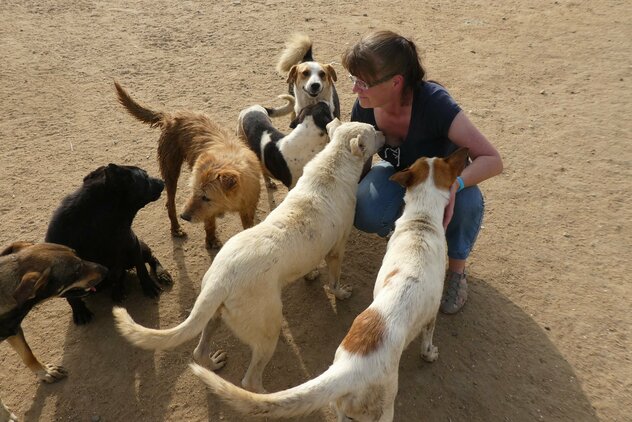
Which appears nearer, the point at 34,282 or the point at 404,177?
the point at 34,282

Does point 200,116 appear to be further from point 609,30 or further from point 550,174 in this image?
point 609,30

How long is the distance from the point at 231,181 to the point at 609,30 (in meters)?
7.41

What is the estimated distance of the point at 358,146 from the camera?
3.47 meters

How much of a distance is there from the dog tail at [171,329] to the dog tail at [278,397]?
1.30 ft

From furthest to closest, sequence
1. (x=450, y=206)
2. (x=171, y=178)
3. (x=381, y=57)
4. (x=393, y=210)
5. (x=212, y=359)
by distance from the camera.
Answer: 1. (x=171, y=178)
2. (x=393, y=210)
3. (x=212, y=359)
4. (x=450, y=206)
5. (x=381, y=57)

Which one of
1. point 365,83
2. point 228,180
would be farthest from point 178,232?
point 365,83

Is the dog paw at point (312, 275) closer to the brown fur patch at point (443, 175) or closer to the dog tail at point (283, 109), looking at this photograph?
the brown fur patch at point (443, 175)

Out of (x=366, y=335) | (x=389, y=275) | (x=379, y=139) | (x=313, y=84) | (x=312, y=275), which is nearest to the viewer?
(x=366, y=335)

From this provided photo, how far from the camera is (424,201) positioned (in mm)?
3057

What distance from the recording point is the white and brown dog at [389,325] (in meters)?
2.18

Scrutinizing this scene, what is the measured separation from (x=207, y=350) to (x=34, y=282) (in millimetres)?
1216

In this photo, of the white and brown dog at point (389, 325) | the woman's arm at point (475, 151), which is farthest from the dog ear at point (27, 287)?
the woman's arm at point (475, 151)

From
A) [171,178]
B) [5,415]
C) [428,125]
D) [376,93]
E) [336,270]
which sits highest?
[376,93]

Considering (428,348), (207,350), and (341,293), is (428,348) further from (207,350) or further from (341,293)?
(207,350)
